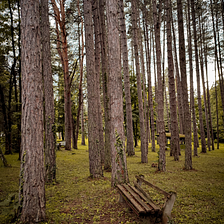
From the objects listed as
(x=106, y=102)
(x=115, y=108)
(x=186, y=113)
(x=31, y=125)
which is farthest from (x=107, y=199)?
(x=186, y=113)

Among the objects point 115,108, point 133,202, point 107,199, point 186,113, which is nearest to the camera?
point 133,202

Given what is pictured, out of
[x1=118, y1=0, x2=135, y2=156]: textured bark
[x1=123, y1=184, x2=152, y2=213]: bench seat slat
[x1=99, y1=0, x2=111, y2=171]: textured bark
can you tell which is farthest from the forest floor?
[x1=118, y1=0, x2=135, y2=156]: textured bark

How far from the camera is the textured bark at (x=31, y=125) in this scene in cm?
359

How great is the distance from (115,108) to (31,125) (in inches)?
93.2

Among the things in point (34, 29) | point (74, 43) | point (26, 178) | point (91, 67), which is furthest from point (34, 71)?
point (74, 43)

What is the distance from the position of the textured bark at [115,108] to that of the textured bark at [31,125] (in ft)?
6.75

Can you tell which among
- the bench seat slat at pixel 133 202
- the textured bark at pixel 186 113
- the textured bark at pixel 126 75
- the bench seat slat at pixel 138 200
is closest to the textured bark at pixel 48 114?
the bench seat slat at pixel 133 202

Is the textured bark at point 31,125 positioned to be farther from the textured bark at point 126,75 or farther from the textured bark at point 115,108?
the textured bark at point 126,75

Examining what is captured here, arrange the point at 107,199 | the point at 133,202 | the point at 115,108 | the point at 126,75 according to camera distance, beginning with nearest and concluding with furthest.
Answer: the point at 133,202
the point at 107,199
the point at 115,108
the point at 126,75

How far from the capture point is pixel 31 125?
3.72m

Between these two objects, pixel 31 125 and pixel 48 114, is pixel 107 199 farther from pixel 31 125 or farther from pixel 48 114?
pixel 48 114

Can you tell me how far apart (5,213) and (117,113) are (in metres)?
3.55

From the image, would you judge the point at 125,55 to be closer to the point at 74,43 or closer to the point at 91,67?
the point at 91,67

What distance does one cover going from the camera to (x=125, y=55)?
11.3 meters
